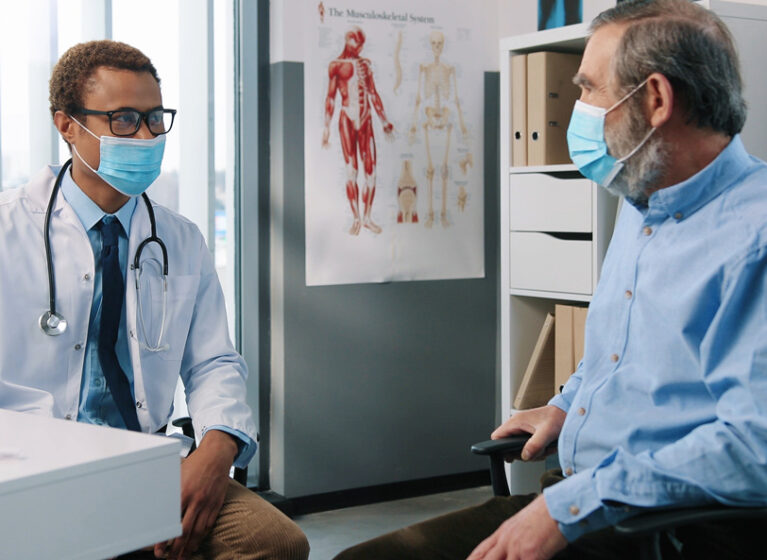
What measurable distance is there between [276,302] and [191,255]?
1.32m

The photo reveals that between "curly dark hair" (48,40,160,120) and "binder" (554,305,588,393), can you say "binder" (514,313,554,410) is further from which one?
"curly dark hair" (48,40,160,120)

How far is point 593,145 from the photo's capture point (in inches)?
68.0

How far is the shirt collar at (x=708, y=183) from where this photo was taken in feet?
5.12

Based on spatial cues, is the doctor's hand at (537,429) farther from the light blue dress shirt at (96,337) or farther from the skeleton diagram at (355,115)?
the skeleton diagram at (355,115)

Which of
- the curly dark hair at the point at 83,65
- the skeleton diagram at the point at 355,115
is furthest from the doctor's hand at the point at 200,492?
the skeleton diagram at the point at 355,115

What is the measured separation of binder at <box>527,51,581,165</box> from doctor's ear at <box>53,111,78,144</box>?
1520mm

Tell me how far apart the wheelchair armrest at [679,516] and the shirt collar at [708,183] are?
48 cm

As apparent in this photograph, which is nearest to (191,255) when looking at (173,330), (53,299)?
(173,330)

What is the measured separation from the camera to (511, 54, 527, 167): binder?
10.1 ft

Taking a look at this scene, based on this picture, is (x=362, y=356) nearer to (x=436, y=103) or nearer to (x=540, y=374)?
(x=540, y=374)

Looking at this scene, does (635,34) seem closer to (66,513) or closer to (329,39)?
(66,513)

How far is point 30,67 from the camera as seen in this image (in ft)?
9.59

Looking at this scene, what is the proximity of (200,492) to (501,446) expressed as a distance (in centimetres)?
54

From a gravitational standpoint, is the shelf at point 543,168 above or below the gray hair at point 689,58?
below
